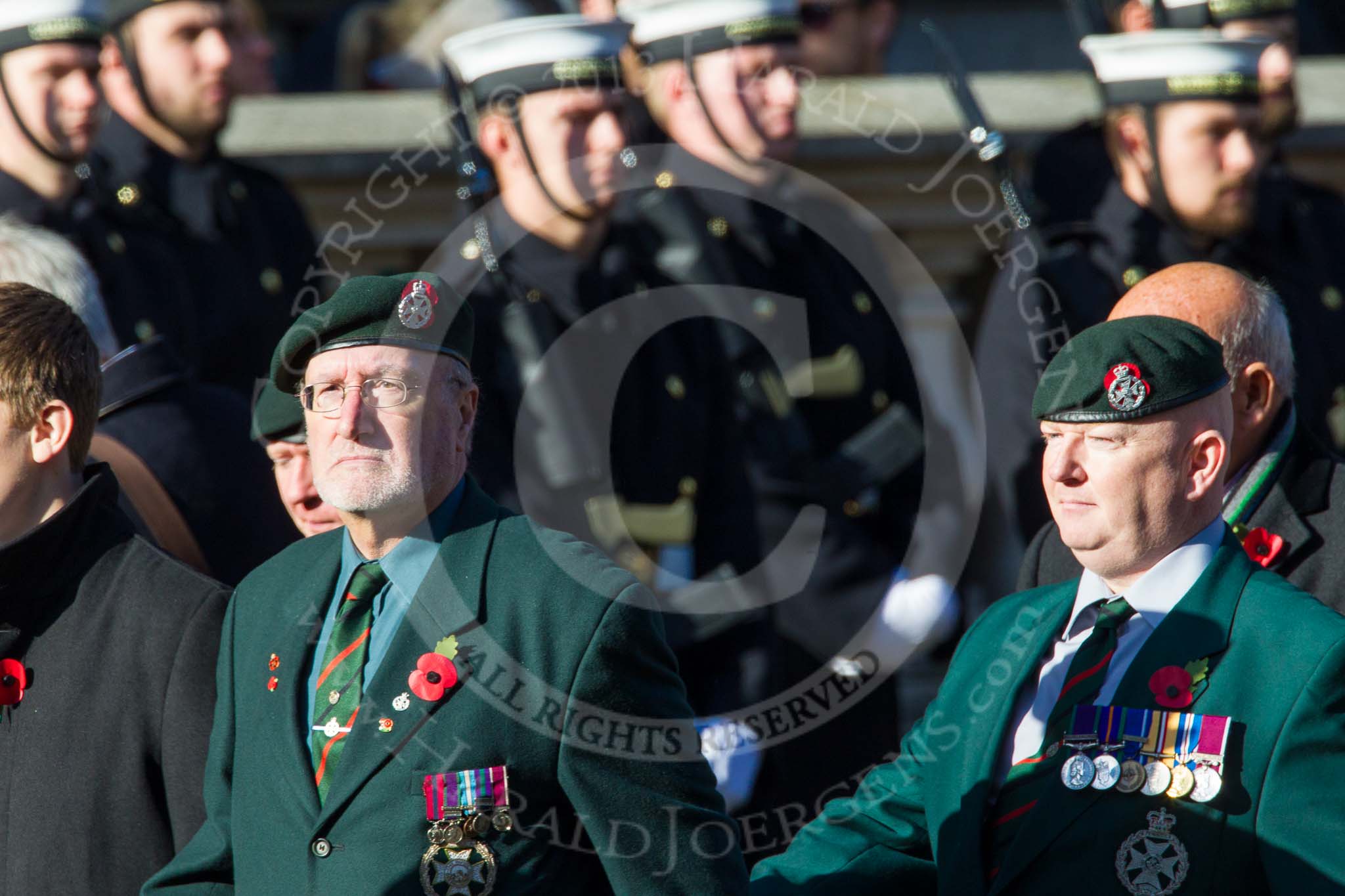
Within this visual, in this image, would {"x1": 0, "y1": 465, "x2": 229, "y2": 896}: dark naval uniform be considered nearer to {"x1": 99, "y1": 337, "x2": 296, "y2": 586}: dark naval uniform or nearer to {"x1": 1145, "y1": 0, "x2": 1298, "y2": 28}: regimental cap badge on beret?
{"x1": 99, "y1": 337, "x2": 296, "y2": 586}: dark naval uniform

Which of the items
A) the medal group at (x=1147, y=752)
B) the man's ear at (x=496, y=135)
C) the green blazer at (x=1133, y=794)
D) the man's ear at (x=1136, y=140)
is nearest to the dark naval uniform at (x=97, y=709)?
the green blazer at (x=1133, y=794)

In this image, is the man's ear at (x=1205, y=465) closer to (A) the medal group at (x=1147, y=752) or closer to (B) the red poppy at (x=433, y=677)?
(A) the medal group at (x=1147, y=752)

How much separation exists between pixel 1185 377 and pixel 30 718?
196cm

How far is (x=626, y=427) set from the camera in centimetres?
534

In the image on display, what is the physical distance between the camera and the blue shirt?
321cm

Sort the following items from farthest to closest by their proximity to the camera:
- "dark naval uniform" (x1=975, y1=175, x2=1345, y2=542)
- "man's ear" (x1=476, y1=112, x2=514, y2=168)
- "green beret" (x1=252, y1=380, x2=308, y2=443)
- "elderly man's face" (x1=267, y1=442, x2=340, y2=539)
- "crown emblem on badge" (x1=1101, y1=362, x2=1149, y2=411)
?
"man's ear" (x1=476, y1=112, x2=514, y2=168) → "dark naval uniform" (x1=975, y1=175, x2=1345, y2=542) → "elderly man's face" (x1=267, y1=442, x2=340, y2=539) → "green beret" (x1=252, y1=380, x2=308, y2=443) → "crown emblem on badge" (x1=1101, y1=362, x2=1149, y2=411)

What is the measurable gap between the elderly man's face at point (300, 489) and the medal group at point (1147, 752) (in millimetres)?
1704

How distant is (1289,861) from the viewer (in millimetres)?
2906

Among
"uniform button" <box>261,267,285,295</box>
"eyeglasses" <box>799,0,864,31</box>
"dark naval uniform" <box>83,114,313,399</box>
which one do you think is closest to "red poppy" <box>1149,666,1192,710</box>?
"dark naval uniform" <box>83,114,313,399</box>

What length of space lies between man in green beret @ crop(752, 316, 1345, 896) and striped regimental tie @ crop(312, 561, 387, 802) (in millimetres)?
687

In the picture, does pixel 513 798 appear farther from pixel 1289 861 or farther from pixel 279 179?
pixel 279 179

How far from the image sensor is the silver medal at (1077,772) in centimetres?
310

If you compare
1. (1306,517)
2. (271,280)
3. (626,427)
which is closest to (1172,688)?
(1306,517)

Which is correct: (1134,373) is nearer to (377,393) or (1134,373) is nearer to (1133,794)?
(1133,794)
